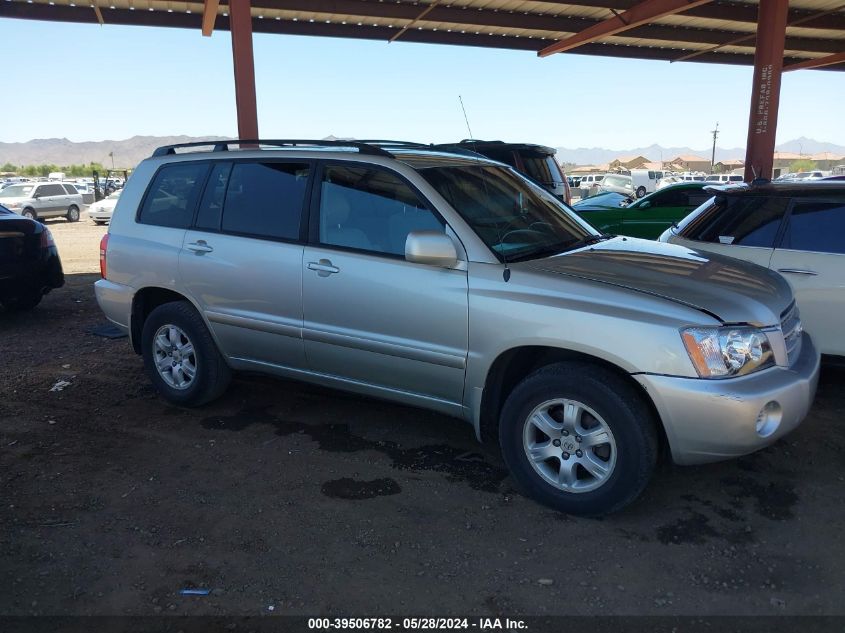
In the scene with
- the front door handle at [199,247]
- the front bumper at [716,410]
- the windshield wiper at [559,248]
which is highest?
the windshield wiper at [559,248]

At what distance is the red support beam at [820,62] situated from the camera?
1759 centimetres

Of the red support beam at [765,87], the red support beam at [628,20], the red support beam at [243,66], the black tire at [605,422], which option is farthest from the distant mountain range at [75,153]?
the black tire at [605,422]

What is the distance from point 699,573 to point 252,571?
1.98 metres

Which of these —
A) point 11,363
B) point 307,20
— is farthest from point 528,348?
point 307,20

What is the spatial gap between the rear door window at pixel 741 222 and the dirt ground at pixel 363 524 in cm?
135

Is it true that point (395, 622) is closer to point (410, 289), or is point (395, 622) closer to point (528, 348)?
point (528, 348)

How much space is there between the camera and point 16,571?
9.91 ft

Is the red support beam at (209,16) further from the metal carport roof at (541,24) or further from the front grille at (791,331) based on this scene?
the front grille at (791,331)

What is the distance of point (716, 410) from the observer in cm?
302

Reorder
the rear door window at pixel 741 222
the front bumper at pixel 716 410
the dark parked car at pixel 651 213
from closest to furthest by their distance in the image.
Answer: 1. the front bumper at pixel 716 410
2. the rear door window at pixel 741 222
3. the dark parked car at pixel 651 213

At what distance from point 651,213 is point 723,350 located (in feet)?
23.8

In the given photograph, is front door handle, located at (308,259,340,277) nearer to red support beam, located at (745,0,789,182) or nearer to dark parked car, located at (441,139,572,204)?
dark parked car, located at (441,139,572,204)

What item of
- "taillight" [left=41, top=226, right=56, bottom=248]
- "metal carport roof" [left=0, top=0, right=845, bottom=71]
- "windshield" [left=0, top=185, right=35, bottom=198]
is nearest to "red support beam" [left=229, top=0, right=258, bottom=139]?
"metal carport roof" [left=0, top=0, right=845, bottom=71]

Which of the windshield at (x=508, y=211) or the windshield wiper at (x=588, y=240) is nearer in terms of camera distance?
the windshield at (x=508, y=211)
